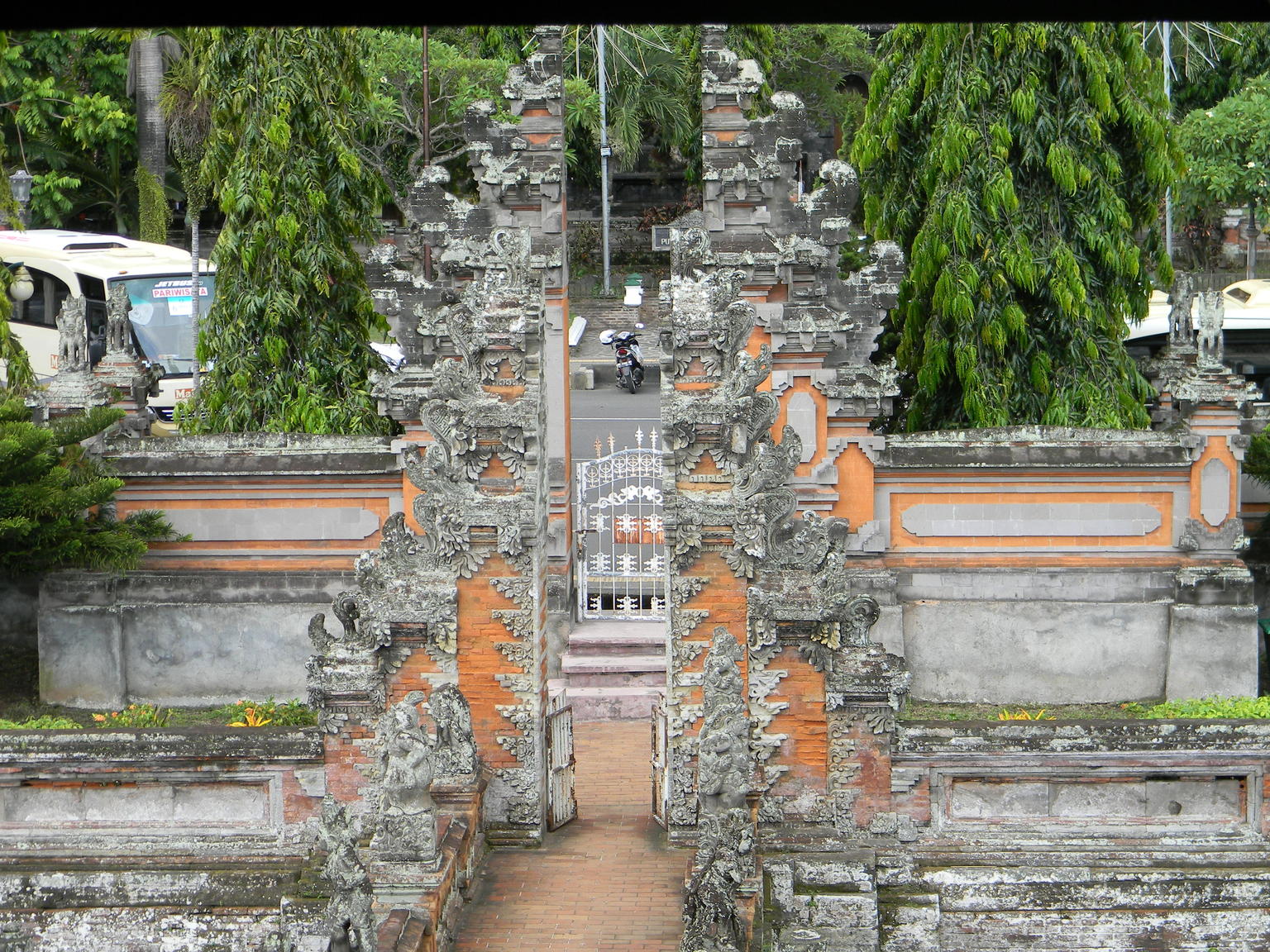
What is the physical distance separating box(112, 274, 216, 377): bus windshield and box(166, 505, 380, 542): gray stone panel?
1265 centimetres

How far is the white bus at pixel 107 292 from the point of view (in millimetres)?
30922

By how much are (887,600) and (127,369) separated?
9.22m

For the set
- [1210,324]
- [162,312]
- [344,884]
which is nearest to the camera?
[344,884]

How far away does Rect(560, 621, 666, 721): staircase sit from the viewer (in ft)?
57.9

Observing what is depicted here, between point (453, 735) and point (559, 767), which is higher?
point (453, 735)

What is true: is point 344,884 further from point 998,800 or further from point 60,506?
point 60,506

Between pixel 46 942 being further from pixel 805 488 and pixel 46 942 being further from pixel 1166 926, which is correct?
pixel 805 488

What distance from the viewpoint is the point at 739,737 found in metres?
11.3

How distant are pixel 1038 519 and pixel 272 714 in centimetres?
836

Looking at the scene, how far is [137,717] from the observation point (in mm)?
17141

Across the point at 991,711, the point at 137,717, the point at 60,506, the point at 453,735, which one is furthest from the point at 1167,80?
the point at 453,735

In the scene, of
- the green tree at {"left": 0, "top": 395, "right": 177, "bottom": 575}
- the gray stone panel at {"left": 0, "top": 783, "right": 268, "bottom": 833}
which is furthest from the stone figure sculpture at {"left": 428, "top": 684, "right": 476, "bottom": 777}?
the green tree at {"left": 0, "top": 395, "right": 177, "bottom": 575}

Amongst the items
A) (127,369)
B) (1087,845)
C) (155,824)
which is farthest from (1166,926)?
(127,369)

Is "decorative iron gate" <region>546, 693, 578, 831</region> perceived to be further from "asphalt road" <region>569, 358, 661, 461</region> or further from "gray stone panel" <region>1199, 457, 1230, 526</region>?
"asphalt road" <region>569, 358, 661, 461</region>
